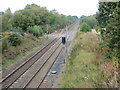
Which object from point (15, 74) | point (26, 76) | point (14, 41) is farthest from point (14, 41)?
point (26, 76)

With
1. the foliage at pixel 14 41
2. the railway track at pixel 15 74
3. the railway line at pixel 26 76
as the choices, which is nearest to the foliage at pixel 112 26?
the railway line at pixel 26 76

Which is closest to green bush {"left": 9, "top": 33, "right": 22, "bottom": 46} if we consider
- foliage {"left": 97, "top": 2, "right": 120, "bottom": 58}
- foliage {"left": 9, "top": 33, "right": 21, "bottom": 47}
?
foliage {"left": 9, "top": 33, "right": 21, "bottom": 47}

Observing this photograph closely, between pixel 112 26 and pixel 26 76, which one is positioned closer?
pixel 112 26

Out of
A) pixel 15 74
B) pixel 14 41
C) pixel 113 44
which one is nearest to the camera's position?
pixel 113 44

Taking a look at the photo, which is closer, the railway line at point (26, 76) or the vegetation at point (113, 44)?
the vegetation at point (113, 44)

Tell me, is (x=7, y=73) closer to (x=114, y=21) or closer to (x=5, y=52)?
(x=5, y=52)

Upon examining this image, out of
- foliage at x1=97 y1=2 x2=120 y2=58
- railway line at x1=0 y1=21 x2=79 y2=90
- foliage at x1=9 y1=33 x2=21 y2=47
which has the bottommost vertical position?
railway line at x1=0 y1=21 x2=79 y2=90

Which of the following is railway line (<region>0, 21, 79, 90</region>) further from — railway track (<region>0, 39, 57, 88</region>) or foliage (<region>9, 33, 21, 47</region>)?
foliage (<region>9, 33, 21, 47</region>)

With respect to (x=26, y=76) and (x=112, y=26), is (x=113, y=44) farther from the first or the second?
(x=26, y=76)

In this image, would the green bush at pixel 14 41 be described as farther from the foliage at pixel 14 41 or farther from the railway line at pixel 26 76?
the railway line at pixel 26 76

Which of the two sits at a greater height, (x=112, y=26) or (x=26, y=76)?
(x=112, y=26)

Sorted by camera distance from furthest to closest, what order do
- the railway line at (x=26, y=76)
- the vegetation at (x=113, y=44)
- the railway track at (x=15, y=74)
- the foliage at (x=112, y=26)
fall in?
the railway track at (x=15, y=74) → the railway line at (x=26, y=76) → the foliage at (x=112, y=26) → the vegetation at (x=113, y=44)

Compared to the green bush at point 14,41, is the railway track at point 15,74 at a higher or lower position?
lower

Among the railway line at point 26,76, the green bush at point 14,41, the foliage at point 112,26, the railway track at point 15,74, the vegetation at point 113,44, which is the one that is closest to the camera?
the vegetation at point 113,44
